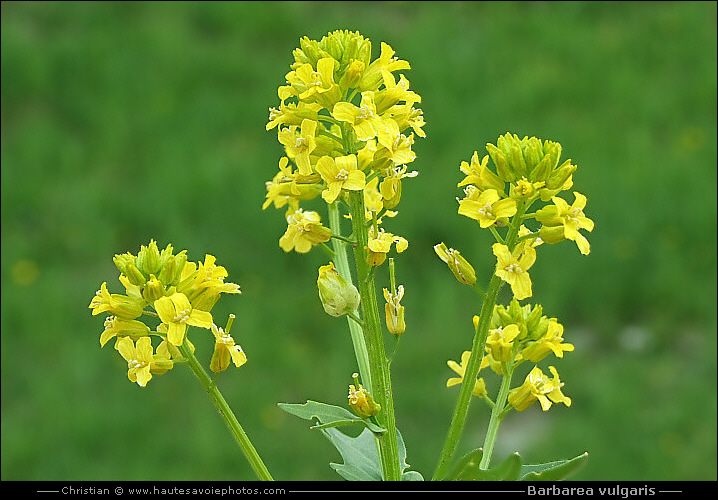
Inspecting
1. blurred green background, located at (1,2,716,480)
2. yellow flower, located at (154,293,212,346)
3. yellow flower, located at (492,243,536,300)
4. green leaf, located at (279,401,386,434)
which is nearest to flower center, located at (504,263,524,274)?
yellow flower, located at (492,243,536,300)

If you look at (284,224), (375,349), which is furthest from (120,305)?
(284,224)

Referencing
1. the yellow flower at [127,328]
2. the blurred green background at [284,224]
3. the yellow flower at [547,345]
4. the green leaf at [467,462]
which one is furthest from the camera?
the blurred green background at [284,224]

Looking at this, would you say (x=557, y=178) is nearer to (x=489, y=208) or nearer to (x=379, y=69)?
(x=489, y=208)

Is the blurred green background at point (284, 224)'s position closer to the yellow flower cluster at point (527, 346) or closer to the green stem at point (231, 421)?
the yellow flower cluster at point (527, 346)

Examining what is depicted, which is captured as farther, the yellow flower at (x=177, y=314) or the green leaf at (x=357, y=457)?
the green leaf at (x=357, y=457)

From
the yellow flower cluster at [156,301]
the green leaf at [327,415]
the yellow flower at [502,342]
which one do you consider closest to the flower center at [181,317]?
the yellow flower cluster at [156,301]

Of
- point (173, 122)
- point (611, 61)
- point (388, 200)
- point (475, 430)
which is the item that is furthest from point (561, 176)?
point (611, 61)

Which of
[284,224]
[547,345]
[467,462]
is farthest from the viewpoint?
[284,224]
